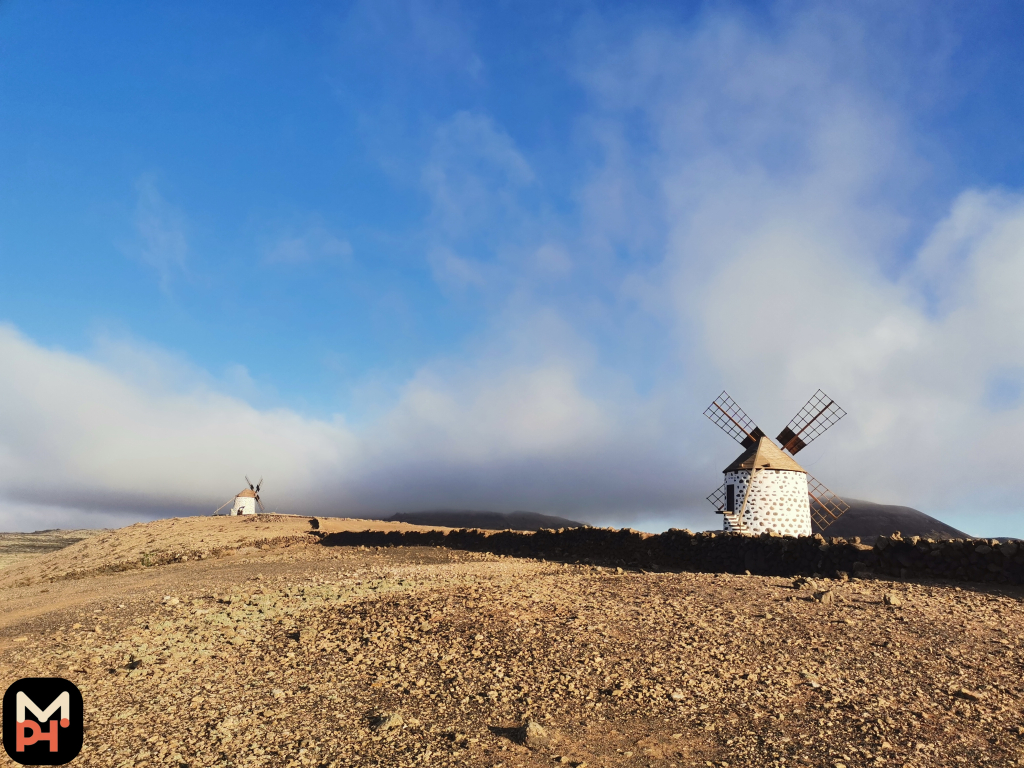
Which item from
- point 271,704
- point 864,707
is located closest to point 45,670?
point 271,704

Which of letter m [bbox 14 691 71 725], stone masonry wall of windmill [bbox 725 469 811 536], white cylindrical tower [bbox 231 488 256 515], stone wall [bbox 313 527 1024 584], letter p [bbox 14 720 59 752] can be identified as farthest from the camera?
white cylindrical tower [bbox 231 488 256 515]

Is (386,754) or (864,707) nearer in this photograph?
(386,754)

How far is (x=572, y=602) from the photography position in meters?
12.3

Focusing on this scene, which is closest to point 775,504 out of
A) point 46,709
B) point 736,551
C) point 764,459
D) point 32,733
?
point 764,459

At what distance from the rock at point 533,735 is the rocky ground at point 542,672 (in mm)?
22

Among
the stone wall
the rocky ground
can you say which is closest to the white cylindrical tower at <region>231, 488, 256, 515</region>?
the stone wall

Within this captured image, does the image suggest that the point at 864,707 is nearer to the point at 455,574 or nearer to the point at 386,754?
the point at 386,754

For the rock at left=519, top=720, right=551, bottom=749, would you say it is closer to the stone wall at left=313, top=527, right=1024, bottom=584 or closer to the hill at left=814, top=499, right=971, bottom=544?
the stone wall at left=313, top=527, right=1024, bottom=584

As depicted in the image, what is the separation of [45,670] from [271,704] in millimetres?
4624

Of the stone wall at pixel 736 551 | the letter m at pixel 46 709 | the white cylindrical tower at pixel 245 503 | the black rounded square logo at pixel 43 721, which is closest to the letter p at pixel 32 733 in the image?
the black rounded square logo at pixel 43 721

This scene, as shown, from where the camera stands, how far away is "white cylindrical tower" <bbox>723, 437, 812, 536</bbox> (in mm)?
31016

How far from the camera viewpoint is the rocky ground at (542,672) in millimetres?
6312

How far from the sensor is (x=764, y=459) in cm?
3228

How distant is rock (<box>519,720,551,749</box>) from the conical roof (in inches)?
1122
